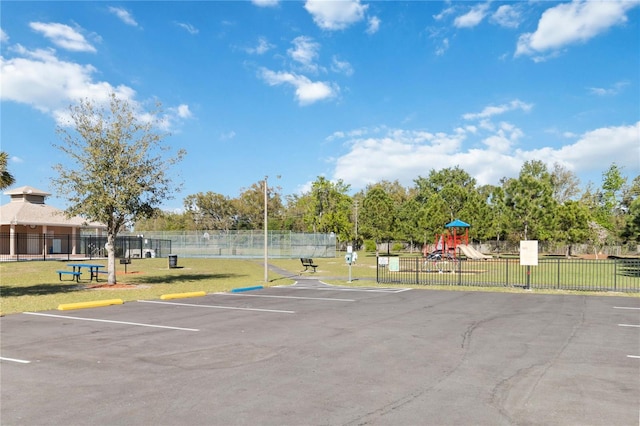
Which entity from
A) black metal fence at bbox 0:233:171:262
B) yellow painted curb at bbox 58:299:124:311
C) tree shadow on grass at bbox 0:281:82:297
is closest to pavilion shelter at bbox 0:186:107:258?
black metal fence at bbox 0:233:171:262

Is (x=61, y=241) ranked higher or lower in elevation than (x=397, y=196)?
lower

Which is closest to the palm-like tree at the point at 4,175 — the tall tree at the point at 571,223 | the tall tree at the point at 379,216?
the tall tree at the point at 379,216

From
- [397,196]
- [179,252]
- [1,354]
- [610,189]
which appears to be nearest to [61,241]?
[179,252]

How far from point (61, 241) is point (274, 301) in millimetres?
43477

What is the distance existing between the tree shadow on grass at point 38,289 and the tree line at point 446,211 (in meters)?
4.62

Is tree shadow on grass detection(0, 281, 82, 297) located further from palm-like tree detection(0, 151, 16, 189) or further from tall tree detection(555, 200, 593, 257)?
tall tree detection(555, 200, 593, 257)

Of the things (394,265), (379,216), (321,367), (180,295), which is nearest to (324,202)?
(379,216)

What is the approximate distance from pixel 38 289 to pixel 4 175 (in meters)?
4.67

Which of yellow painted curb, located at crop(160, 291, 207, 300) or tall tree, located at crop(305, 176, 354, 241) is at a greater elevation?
tall tree, located at crop(305, 176, 354, 241)

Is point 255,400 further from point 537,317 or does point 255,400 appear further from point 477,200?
point 477,200

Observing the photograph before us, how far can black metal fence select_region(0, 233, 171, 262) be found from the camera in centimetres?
4638

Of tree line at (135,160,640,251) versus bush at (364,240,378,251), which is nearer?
tree line at (135,160,640,251)

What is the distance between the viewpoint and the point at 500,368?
737cm

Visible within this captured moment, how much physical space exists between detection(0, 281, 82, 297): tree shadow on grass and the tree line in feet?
15.1
